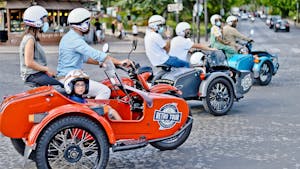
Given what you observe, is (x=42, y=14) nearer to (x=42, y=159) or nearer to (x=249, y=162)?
(x=42, y=159)

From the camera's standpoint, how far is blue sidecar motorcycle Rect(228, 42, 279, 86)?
13320mm

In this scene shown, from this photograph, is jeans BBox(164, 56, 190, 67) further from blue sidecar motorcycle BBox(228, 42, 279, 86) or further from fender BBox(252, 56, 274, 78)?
fender BBox(252, 56, 274, 78)

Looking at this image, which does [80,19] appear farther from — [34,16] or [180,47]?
[180,47]

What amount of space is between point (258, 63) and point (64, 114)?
29.3ft

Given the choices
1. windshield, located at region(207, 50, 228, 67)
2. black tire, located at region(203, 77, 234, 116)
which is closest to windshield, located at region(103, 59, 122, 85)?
black tire, located at region(203, 77, 234, 116)

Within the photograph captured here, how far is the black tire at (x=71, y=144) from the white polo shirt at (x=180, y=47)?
467 centimetres

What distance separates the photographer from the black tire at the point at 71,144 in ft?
18.7

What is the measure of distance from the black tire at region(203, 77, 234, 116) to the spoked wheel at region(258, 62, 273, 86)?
420 cm

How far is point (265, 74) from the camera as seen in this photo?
47.1ft

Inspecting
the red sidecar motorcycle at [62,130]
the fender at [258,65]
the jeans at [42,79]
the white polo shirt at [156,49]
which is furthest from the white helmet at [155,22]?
the fender at [258,65]

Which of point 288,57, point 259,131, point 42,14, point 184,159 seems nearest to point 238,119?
point 259,131

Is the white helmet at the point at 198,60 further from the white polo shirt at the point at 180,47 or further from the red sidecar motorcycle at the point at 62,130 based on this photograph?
the red sidecar motorcycle at the point at 62,130

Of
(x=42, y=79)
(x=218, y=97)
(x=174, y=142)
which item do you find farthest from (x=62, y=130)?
(x=218, y=97)

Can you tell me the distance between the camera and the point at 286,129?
29.3 ft
